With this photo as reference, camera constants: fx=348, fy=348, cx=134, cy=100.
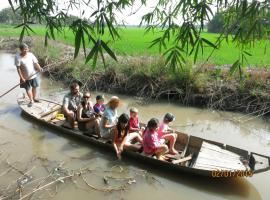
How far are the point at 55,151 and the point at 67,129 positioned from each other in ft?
1.75

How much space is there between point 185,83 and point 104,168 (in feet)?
14.8

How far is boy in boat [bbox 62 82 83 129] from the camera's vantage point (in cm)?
711

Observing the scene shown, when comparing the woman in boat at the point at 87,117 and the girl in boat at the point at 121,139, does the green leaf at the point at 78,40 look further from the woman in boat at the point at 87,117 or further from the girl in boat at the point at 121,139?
the woman in boat at the point at 87,117

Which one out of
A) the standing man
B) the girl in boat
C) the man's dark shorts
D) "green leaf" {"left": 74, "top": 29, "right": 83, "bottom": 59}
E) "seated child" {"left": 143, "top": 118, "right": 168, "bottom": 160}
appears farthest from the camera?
the man's dark shorts

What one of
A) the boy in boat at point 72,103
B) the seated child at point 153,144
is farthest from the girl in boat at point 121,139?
the boy in boat at point 72,103

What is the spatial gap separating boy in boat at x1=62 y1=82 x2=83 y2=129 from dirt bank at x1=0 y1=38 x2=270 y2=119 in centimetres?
90

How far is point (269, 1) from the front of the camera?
2.09 metres

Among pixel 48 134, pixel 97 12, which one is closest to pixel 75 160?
pixel 48 134

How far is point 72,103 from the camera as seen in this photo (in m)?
7.38

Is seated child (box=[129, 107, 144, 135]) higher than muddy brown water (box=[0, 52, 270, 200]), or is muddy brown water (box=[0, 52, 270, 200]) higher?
seated child (box=[129, 107, 144, 135])

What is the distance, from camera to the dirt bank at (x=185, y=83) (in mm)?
9109

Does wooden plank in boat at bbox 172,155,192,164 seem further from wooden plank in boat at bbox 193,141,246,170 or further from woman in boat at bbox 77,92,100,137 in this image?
woman in boat at bbox 77,92,100,137

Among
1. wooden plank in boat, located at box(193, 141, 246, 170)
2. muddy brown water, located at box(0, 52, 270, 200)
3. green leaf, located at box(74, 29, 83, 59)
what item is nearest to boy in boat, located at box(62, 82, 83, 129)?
muddy brown water, located at box(0, 52, 270, 200)
